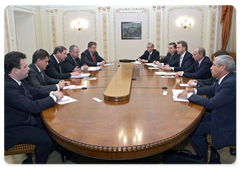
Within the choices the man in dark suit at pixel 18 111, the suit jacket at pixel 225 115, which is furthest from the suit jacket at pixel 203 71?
the man in dark suit at pixel 18 111

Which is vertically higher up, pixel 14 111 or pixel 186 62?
pixel 186 62

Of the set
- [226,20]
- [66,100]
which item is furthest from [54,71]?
[226,20]

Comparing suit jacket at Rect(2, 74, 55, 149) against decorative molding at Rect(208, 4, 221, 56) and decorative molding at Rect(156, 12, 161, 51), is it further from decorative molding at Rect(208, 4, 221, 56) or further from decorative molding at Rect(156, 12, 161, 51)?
decorative molding at Rect(208, 4, 221, 56)

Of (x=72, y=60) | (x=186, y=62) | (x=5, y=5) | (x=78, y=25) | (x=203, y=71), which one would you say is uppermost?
(x=5, y=5)

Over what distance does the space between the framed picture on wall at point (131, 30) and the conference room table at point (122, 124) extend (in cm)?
643

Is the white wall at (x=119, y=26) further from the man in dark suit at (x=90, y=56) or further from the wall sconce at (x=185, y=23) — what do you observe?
the man in dark suit at (x=90, y=56)

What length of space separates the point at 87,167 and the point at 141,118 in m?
0.59

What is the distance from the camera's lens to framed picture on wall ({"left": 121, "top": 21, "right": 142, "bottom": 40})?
866 centimetres

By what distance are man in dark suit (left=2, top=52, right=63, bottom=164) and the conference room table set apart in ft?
0.58

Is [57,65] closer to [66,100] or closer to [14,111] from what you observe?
[66,100]

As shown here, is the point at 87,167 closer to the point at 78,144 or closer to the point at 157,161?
the point at 78,144

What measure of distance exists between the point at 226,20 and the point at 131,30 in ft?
11.1

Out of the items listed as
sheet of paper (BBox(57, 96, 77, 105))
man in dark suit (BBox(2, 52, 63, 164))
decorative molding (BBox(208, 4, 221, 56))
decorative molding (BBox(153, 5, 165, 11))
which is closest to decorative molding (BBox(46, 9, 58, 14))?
decorative molding (BBox(153, 5, 165, 11))

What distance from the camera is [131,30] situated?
28.6 ft
